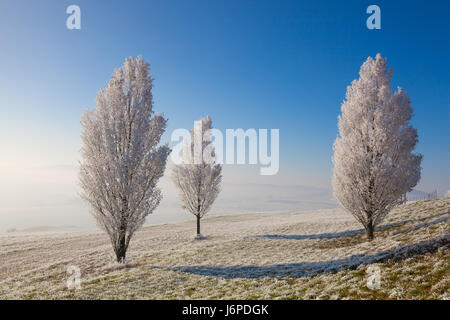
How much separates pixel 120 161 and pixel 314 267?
50.6 ft

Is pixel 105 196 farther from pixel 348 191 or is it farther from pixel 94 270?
pixel 348 191

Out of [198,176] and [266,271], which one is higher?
[198,176]

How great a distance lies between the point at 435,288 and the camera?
8.66 m

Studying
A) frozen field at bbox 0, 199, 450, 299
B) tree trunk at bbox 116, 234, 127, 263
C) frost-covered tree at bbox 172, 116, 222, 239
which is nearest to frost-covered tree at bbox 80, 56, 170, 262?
Answer: tree trunk at bbox 116, 234, 127, 263

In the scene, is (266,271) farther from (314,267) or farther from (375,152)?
(375,152)

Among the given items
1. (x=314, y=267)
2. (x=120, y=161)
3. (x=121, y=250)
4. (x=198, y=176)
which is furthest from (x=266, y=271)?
(x=198, y=176)

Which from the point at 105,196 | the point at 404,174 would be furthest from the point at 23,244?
the point at 404,174

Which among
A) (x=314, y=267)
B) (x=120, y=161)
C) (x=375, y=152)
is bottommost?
(x=314, y=267)

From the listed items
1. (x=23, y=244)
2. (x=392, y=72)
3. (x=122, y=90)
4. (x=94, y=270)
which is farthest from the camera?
(x=23, y=244)

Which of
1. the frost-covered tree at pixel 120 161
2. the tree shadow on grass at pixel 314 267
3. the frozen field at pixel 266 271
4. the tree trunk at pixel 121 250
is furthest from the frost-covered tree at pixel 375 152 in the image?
the tree trunk at pixel 121 250

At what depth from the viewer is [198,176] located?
33.0 meters

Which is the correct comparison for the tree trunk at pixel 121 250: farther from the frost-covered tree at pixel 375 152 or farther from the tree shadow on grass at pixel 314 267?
the frost-covered tree at pixel 375 152
